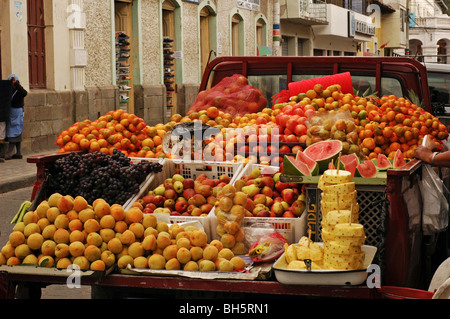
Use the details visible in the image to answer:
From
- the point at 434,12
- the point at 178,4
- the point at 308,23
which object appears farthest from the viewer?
the point at 434,12

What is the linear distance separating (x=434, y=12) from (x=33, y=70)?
250ft

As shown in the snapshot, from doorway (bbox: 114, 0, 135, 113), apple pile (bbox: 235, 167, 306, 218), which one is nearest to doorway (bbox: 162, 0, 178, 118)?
doorway (bbox: 114, 0, 135, 113)

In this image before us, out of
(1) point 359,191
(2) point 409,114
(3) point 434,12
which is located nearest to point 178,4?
(2) point 409,114

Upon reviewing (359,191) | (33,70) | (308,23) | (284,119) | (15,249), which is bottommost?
(15,249)

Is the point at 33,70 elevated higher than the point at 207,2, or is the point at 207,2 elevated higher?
the point at 207,2

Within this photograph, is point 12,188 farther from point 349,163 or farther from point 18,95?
point 349,163

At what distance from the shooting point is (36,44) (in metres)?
15.4

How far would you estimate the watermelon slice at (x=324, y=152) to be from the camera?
4.15 m

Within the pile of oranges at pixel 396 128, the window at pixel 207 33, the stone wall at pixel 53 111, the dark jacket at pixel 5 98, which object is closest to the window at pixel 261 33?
the window at pixel 207 33

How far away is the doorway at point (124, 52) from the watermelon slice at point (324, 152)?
14425mm

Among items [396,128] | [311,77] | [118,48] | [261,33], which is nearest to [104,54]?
[118,48]
